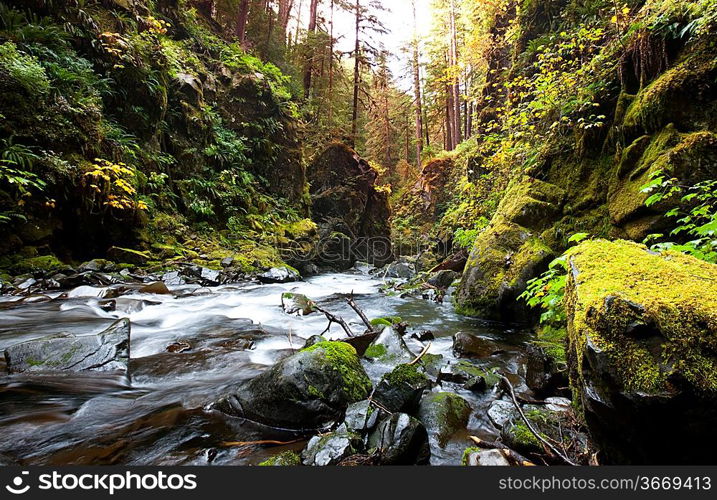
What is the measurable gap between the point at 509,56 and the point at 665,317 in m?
15.5

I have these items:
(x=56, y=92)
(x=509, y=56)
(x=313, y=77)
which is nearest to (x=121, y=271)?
(x=56, y=92)

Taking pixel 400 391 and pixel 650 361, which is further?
pixel 400 391

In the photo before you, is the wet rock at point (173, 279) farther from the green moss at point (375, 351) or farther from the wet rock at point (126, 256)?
the green moss at point (375, 351)

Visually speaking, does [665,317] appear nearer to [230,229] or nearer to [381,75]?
[230,229]

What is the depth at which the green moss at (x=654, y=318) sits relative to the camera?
1.54m

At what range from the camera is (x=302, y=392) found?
2.76 m

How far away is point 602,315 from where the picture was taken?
1.82 m

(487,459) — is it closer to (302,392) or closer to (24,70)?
(302,392)

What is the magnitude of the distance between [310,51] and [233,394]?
21960 mm

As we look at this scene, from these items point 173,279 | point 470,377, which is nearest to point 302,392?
point 470,377

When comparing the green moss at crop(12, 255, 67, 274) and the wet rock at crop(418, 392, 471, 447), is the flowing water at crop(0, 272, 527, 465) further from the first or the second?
the green moss at crop(12, 255, 67, 274)

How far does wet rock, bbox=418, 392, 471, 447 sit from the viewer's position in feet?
8.92

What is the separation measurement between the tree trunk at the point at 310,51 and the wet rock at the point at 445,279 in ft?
54.1

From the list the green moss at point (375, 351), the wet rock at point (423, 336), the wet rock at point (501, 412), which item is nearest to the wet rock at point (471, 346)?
the wet rock at point (423, 336)
